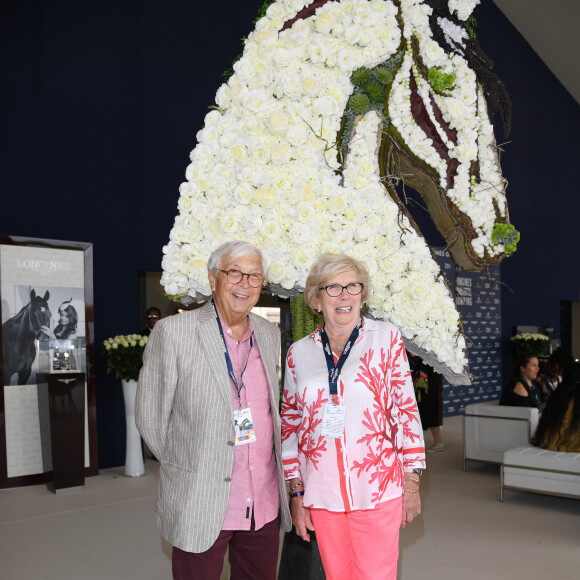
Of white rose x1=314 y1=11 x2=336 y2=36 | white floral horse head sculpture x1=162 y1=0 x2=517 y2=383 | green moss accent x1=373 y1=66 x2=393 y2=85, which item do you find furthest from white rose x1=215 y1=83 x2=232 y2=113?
green moss accent x1=373 y1=66 x2=393 y2=85

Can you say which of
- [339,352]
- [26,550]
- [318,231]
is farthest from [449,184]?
[26,550]

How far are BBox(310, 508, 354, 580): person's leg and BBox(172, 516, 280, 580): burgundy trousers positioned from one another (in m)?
0.15

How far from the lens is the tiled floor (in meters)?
3.49

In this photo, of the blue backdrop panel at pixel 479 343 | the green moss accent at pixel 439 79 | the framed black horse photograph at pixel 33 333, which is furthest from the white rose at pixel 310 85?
the blue backdrop panel at pixel 479 343

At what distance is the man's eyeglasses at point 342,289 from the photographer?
1.72 metres

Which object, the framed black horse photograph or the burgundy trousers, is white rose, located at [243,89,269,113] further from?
the framed black horse photograph

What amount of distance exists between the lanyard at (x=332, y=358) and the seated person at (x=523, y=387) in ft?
15.3

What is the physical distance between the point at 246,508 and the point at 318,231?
809 millimetres

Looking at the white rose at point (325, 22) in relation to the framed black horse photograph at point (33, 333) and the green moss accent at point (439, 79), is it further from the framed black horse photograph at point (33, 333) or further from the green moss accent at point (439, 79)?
the framed black horse photograph at point (33, 333)

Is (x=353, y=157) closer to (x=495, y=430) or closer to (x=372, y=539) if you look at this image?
(x=372, y=539)

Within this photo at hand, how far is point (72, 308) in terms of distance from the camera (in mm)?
6129

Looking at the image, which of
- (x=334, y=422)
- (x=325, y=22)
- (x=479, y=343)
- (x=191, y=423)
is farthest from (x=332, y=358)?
(x=479, y=343)

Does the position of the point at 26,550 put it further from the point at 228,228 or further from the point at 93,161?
the point at 93,161

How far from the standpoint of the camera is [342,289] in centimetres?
173
